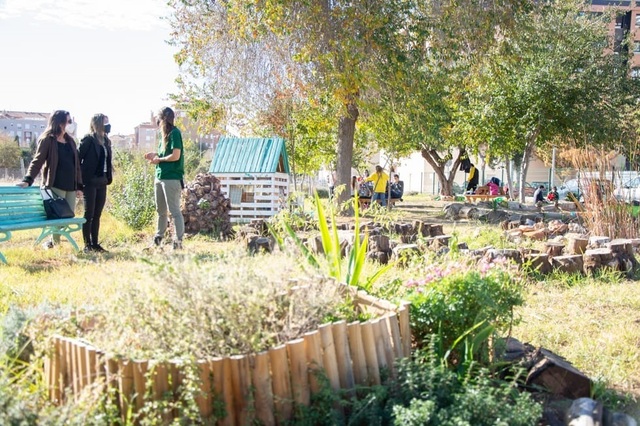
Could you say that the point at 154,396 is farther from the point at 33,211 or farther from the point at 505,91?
the point at 505,91

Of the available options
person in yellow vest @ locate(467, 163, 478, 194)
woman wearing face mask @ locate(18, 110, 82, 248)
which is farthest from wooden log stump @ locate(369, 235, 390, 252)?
person in yellow vest @ locate(467, 163, 478, 194)

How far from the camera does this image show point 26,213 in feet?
24.6

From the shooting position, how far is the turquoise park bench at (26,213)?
7117 millimetres

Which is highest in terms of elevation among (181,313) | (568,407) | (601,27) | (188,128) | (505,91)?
(601,27)

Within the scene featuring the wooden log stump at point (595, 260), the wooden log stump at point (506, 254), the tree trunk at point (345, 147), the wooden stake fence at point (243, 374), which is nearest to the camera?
the wooden stake fence at point (243, 374)

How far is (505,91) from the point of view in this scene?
21.4m

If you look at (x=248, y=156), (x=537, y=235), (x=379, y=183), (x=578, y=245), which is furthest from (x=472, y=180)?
(x=578, y=245)

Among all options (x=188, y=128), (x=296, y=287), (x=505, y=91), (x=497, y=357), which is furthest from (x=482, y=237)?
(x=505, y=91)

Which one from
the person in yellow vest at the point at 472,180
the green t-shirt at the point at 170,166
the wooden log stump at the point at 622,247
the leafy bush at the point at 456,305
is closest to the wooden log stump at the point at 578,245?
the wooden log stump at the point at 622,247

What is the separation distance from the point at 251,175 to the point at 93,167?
15.9 ft

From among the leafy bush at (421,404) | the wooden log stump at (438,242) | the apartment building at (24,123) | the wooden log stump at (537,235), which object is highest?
the apartment building at (24,123)

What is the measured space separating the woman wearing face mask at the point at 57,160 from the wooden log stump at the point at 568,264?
Answer: 5514 millimetres

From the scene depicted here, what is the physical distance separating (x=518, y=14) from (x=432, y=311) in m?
11.8

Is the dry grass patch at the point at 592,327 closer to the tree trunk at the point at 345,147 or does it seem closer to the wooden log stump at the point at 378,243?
the wooden log stump at the point at 378,243
